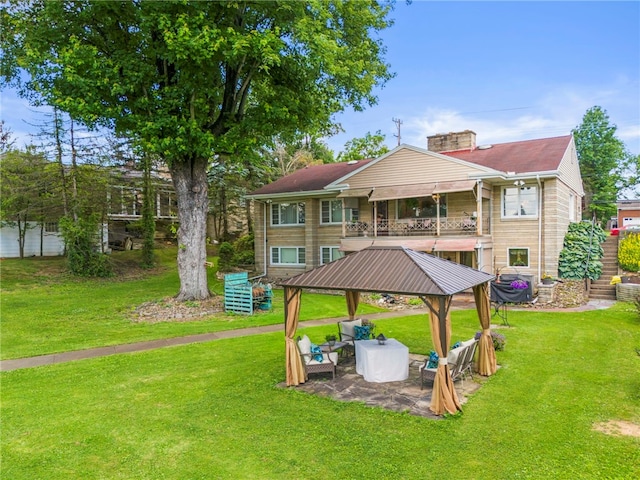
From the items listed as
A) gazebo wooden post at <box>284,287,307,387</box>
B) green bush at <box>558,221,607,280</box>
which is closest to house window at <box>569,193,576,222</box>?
green bush at <box>558,221,607,280</box>

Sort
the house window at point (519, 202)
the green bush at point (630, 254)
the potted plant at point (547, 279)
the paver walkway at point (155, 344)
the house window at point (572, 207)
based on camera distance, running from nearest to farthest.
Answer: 1. the paver walkway at point (155, 344)
2. the potted plant at point (547, 279)
3. the house window at point (519, 202)
4. the green bush at point (630, 254)
5. the house window at point (572, 207)

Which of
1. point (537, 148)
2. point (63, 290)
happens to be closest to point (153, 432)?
point (63, 290)

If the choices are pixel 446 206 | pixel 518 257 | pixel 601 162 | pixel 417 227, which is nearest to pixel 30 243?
pixel 417 227

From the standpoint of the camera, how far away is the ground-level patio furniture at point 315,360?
8734 mm

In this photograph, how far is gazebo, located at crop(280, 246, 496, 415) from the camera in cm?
702

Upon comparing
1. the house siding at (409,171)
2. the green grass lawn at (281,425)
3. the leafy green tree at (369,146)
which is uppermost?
the leafy green tree at (369,146)

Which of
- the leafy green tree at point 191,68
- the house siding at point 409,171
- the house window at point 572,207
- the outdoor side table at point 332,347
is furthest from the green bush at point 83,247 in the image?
the house window at point 572,207

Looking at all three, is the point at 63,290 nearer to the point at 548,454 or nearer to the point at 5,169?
the point at 5,169

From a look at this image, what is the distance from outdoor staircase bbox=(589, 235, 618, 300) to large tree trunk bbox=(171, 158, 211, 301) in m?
18.1

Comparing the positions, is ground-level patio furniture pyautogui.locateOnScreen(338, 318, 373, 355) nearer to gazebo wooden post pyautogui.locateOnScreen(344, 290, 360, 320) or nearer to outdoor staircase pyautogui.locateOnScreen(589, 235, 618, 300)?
gazebo wooden post pyautogui.locateOnScreen(344, 290, 360, 320)

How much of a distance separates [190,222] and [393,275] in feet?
39.7

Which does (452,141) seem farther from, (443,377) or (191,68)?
(443,377)

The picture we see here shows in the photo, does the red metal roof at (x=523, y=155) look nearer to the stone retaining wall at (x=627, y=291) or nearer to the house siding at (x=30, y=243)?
the stone retaining wall at (x=627, y=291)

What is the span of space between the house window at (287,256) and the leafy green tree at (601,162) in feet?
103
